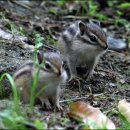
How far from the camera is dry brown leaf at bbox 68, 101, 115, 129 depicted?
5.46 meters

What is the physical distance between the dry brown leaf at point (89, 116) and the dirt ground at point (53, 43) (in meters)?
0.14

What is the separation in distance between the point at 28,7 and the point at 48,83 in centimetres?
568

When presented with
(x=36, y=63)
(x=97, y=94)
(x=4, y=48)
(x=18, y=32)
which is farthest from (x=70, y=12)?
(x=36, y=63)

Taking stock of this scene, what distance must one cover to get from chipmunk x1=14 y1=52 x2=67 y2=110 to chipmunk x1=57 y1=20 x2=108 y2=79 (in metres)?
1.39

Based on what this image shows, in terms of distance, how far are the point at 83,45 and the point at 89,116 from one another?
2067mm

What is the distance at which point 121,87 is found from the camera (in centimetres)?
780

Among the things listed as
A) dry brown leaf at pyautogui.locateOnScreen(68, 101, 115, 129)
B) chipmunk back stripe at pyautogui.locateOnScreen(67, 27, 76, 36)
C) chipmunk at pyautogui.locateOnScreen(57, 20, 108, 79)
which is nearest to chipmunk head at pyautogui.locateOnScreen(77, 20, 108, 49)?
chipmunk at pyautogui.locateOnScreen(57, 20, 108, 79)

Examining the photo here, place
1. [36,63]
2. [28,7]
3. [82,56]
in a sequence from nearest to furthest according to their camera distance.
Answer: [36,63]
[82,56]
[28,7]

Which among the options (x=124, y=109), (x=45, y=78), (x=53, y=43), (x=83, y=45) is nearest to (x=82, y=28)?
(x=83, y=45)

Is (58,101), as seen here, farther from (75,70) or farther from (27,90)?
(75,70)

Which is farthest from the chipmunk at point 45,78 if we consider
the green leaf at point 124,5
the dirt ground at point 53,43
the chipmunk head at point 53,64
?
the green leaf at point 124,5

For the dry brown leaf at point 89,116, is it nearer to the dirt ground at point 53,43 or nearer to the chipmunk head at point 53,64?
the dirt ground at point 53,43

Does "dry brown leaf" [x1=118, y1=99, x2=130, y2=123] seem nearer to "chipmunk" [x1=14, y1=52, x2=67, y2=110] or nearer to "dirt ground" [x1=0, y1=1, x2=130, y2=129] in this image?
"dirt ground" [x1=0, y1=1, x2=130, y2=129]

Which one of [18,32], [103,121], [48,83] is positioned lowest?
[103,121]
